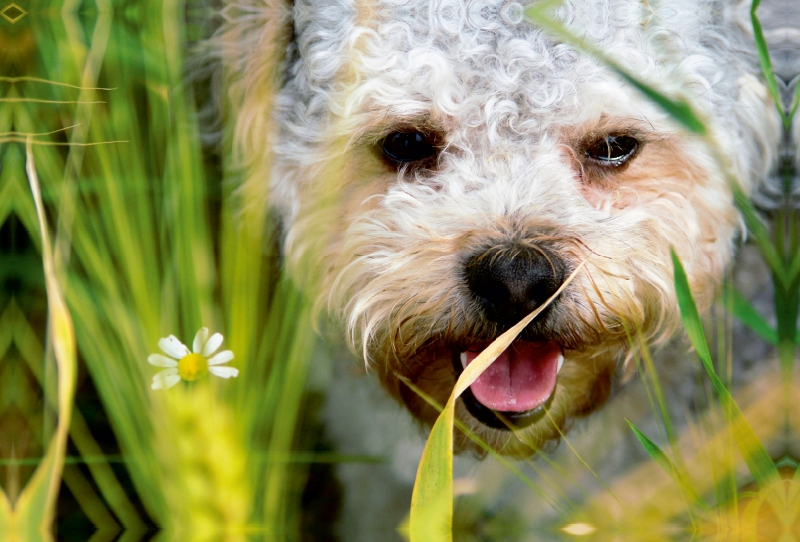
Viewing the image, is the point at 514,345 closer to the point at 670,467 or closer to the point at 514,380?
the point at 514,380

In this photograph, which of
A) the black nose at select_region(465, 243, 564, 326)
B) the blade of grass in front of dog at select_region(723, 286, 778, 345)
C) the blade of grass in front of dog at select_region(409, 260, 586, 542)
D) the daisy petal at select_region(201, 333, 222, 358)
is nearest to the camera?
the blade of grass in front of dog at select_region(409, 260, 586, 542)

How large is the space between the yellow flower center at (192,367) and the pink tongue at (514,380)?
1.82 feet

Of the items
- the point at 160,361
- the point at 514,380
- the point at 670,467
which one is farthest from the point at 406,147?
the point at 670,467

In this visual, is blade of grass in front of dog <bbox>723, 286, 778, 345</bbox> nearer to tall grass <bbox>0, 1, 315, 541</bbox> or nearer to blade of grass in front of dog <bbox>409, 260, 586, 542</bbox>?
blade of grass in front of dog <bbox>409, 260, 586, 542</bbox>

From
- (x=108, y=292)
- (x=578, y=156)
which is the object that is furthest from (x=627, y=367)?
(x=108, y=292)

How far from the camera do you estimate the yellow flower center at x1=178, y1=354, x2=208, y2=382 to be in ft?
4.61

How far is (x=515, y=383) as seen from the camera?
1470 mm

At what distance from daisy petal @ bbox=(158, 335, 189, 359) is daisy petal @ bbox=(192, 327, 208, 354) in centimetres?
2

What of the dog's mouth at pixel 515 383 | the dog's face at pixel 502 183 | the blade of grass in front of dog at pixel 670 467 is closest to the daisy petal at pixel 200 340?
the dog's face at pixel 502 183

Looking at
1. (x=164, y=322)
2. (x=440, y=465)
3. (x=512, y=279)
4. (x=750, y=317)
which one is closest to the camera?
(x=440, y=465)

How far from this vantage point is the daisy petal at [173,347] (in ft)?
4.69

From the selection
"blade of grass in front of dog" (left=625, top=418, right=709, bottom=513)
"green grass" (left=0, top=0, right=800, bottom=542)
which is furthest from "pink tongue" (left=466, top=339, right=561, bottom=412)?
"blade of grass in front of dog" (left=625, top=418, right=709, bottom=513)

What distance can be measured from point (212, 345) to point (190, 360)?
0.06 meters

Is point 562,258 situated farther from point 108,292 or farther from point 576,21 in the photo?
point 108,292
